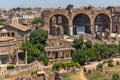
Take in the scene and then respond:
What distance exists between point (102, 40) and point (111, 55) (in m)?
11.0

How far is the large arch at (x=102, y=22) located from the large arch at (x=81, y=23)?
2.10m

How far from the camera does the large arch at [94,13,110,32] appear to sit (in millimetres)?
64000

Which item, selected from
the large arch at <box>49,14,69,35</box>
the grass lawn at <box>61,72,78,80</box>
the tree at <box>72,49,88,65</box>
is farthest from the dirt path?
the large arch at <box>49,14,69,35</box>

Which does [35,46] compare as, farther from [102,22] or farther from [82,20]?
[102,22]

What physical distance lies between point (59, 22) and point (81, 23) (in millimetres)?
4451

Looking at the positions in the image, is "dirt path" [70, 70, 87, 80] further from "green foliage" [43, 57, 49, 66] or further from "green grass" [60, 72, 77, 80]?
"green foliage" [43, 57, 49, 66]

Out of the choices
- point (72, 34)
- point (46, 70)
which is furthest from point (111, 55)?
point (72, 34)

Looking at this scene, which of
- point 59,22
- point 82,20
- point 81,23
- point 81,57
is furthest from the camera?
point 81,23

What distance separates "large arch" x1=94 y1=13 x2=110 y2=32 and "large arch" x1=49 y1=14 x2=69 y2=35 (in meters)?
6.16

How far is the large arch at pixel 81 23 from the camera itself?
63594 millimetres

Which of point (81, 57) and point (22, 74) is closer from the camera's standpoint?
point (22, 74)

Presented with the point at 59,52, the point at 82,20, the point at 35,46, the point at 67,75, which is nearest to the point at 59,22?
the point at 82,20

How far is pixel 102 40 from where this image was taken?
5291cm

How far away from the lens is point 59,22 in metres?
65.0
